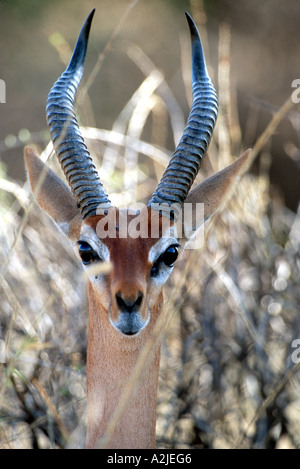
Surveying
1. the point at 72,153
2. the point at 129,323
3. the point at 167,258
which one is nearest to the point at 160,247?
the point at 167,258

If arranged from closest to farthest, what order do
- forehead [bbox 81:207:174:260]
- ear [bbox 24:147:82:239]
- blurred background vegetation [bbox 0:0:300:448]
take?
1. forehead [bbox 81:207:174:260]
2. ear [bbox 24:147:82:239]
3. blurred background vegetation [bbox 0:0:300:448]

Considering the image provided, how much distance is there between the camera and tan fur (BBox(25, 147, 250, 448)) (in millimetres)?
3883

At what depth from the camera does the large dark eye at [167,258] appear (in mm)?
4027

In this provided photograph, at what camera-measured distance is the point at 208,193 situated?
4562 millimetres

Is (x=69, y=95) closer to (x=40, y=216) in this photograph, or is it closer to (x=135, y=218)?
(x=135, y=218)

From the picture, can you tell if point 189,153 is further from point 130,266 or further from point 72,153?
point 130,266

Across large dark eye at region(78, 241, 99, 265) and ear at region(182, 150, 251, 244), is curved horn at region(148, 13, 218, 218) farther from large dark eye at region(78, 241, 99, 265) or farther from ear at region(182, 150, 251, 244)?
large dark eye at region(78, 241, 99, 265)

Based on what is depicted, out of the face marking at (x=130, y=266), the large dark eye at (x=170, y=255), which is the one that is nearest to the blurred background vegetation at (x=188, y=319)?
the large dark eye at (x=170, y=255)

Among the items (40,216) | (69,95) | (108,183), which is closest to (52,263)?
(40,216)

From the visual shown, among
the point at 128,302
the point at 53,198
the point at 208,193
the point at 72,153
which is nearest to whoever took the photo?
the point at 128,302

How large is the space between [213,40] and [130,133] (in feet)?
27.3

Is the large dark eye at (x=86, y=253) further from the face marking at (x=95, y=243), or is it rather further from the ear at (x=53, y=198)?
the ear at (x=53, y=198)

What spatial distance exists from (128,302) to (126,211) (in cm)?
71

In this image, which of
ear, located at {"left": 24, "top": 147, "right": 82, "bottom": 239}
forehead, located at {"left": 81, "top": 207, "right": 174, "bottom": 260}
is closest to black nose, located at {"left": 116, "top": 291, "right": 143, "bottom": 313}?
forehead, located at {"left": 81, "top": 207, "right": 174, "bottom": 260}
